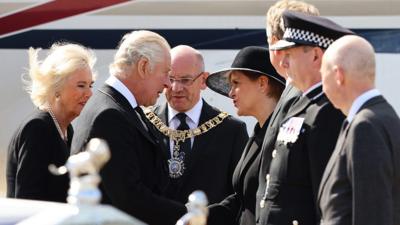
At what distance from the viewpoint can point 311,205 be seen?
3.95m

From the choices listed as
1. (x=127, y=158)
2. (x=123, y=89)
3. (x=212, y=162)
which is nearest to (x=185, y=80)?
(x=212, y=162)

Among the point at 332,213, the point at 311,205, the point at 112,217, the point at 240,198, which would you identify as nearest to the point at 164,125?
the point at 240,198

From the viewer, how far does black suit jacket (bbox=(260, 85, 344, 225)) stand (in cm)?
390

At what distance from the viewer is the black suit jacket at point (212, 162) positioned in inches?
205

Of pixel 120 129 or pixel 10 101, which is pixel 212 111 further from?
pixel 10 101

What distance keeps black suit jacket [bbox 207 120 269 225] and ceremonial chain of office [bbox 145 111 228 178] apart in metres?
0.46

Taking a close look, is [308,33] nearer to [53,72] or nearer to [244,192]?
[244,192]

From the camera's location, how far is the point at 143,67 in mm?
4559

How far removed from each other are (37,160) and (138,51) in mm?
671

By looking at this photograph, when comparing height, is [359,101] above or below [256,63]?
below

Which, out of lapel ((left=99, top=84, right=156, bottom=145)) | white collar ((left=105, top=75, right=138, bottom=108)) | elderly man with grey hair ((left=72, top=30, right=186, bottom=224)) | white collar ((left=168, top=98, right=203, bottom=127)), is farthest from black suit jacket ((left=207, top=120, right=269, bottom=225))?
white collar ((left=168, top=98, right=203, bottom=127))

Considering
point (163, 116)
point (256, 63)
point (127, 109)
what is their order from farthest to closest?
point (163, 116), point (256, 63), point (127, 109)

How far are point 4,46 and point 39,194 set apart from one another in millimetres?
2854

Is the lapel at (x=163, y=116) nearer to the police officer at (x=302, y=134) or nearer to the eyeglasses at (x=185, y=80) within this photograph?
the eyeglasses at (x=185, y=80)
